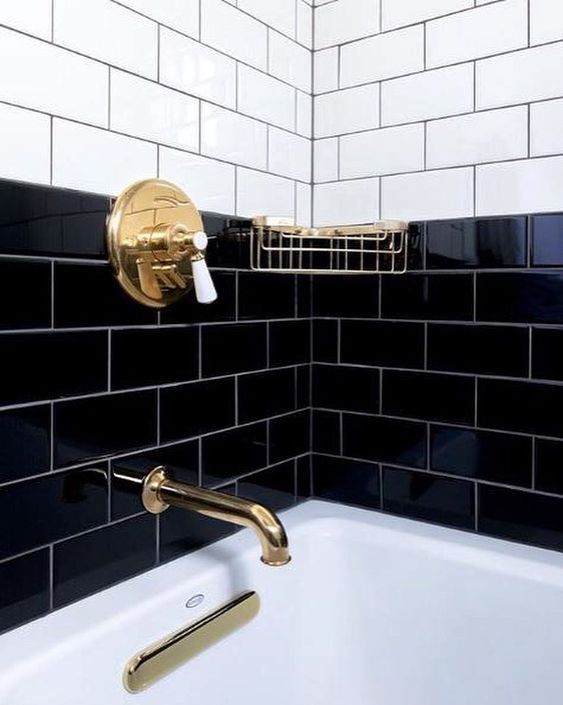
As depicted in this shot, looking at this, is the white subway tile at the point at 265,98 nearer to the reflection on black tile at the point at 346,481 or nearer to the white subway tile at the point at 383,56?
the white subway tile at the point at 383,56

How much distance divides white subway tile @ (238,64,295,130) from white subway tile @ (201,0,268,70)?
0.09 feet

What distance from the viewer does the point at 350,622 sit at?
4.25 ft

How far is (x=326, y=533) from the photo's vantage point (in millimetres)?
1352

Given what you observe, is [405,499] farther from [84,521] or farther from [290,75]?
[290,75]

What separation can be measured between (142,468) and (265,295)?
0.44 meters

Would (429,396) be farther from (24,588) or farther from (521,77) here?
(24,588)

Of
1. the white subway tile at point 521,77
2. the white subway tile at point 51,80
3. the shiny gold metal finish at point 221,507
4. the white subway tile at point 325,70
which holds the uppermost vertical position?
the white subway tile at point 325,70

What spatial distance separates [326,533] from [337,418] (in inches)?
9.9

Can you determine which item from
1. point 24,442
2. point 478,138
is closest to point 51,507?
point 24,442

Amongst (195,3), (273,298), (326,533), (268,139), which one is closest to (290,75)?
(268,139)

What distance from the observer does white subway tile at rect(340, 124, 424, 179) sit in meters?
1.35

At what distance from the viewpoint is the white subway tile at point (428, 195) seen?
1288mm

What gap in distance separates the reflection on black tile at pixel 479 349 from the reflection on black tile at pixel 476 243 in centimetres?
12

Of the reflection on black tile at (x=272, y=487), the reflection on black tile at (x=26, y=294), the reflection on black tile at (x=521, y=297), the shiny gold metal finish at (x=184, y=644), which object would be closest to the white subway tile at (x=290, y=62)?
the reflection on black tile at (x=521, y=297)
